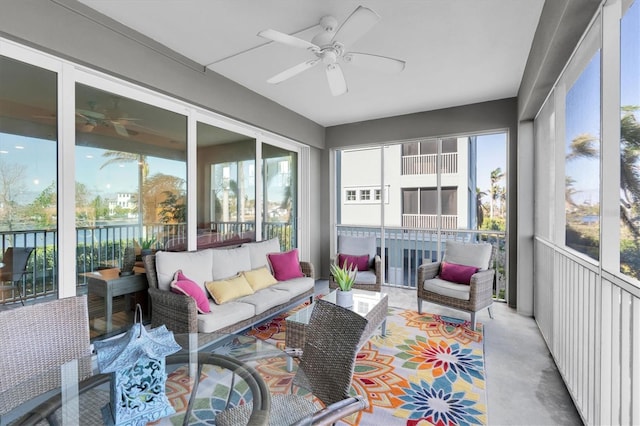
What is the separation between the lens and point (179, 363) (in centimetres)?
151

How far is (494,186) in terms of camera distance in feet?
13.9

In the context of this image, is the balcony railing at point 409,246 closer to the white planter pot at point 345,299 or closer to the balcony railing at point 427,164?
the balcony railing at point 427,164

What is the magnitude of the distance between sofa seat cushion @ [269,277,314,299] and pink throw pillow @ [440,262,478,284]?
170 centimetres

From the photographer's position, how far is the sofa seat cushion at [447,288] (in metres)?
3.27

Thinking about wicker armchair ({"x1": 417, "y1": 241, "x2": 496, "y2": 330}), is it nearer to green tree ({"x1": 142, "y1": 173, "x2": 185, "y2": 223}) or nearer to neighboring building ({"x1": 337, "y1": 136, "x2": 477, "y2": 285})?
neighboring building ({"x1": 337, "y1": 136, "x2": 477, "y2": 285})

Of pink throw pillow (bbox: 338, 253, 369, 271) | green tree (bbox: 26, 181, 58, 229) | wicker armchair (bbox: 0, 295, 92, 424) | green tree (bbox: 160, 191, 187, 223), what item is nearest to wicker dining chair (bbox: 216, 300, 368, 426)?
wicker armchair (bbox: 0, 295, 92, 424)

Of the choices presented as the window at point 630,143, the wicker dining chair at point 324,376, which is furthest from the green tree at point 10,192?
the window at point 630,143

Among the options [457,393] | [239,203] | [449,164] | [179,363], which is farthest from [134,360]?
[449,164]

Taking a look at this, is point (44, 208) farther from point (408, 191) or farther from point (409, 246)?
point (409, 246)

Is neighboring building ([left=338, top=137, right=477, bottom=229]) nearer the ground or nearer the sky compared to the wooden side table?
nearer the sky

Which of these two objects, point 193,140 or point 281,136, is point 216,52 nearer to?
point 193,140

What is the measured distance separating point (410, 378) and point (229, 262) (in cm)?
211

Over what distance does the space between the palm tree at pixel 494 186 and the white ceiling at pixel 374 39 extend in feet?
3.42

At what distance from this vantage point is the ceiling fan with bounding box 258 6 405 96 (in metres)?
1.75
